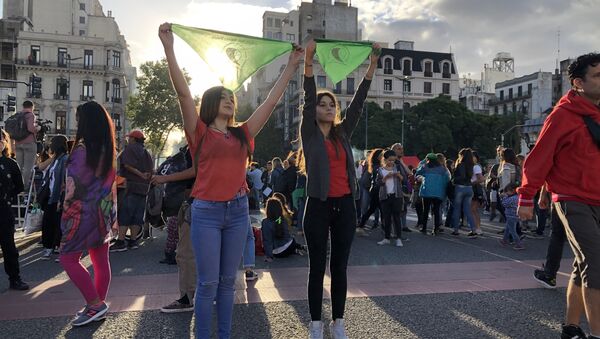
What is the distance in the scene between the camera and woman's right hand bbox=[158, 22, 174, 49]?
3311 millimetres

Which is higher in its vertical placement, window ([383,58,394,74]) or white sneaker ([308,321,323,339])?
window ([383,58,394,74])

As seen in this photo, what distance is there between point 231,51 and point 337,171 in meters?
1.37

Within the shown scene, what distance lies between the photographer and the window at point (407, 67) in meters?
72.0

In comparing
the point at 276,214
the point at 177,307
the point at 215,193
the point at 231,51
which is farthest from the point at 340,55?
the point at 276,214

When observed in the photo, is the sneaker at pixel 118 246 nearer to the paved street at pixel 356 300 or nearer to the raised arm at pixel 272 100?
the paved street at pixel 356 300

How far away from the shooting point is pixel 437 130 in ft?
163

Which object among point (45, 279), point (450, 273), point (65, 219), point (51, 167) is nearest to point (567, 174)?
point (450, 273)

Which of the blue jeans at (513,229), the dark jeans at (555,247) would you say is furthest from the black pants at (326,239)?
the blue jeans at (513,229)

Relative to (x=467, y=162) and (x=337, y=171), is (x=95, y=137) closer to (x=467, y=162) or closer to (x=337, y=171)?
(x=337, y=171)

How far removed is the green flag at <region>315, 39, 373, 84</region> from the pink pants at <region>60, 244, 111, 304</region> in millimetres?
2590

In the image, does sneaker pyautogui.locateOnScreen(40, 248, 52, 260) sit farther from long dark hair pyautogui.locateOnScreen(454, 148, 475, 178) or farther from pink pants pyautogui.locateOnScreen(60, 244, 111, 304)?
long dark hair pyautogui.locateOnScreen(454, 148, 475, 178)

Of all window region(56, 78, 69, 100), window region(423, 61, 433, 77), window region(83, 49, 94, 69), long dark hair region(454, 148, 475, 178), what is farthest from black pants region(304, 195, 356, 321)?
window region(423, 61, 433, 77)

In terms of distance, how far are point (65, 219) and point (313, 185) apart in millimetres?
2191

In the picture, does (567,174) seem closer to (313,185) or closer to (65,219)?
(313,185)
